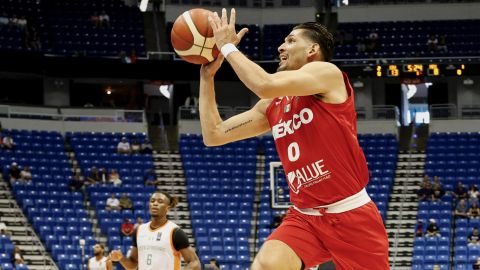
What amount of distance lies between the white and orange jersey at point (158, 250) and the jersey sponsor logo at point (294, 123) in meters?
3.78

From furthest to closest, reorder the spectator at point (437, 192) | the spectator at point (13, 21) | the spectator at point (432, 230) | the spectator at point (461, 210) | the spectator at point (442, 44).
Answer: the spectator at point (442, 44) < the spectator at point (13, 21) < the spectator at point (437, 192) < the spectator at point (461, 210) < the spectator at point (432, 230)

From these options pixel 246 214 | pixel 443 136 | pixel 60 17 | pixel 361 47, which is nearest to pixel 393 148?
pixel 443 136

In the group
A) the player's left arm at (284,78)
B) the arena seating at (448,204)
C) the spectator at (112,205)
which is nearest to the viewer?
the player's left arm at (284,78)

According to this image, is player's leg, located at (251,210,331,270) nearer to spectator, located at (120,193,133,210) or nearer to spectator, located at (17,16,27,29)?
spectator, located at (120,193,133,210)

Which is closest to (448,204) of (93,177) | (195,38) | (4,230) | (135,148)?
(135,148)

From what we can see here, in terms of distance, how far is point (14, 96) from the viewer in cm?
3516

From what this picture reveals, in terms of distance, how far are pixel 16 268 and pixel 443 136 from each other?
1723 cm

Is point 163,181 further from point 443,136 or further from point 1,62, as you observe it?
point 443,136

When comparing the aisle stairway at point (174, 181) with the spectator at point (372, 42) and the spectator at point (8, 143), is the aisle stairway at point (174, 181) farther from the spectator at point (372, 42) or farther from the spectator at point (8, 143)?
the spectator at point (372, 42)

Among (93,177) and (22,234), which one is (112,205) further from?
(22,234)

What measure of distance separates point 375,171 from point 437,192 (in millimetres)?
2618

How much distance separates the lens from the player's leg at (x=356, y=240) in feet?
17.4

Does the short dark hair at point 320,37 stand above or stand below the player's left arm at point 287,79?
above

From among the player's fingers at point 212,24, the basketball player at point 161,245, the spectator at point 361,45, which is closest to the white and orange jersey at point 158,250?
the basketball player at point 161,245
